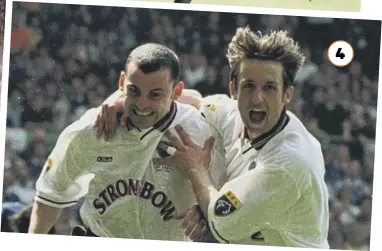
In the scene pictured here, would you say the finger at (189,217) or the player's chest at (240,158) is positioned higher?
the player's chest at (240,158)

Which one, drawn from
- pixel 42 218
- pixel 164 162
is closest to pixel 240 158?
pixel 164 162

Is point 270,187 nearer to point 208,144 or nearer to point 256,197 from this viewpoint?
point 256,197

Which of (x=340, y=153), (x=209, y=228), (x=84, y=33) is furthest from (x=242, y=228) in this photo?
(x=84, y=33)

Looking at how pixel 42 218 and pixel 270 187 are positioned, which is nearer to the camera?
pixel 270 187

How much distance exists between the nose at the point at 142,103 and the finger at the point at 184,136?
0.83 feet

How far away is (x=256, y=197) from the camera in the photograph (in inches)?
134

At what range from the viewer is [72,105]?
3.50 m

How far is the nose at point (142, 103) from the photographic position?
11.3 feet

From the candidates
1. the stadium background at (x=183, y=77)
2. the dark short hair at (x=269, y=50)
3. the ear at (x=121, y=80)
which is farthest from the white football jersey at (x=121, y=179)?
the dark short hair at (x=269, y=50)

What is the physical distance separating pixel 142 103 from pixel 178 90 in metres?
0.26

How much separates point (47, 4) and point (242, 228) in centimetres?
202

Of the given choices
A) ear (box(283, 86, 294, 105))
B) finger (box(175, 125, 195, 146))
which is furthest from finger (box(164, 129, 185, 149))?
ear (box(283, 86, 294, 105))

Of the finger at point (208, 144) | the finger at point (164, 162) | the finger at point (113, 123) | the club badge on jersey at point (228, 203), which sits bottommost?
the club badge on jersey at point (228, 203)

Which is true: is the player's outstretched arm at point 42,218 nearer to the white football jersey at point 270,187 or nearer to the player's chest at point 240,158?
the white football jersey at point 270,187
